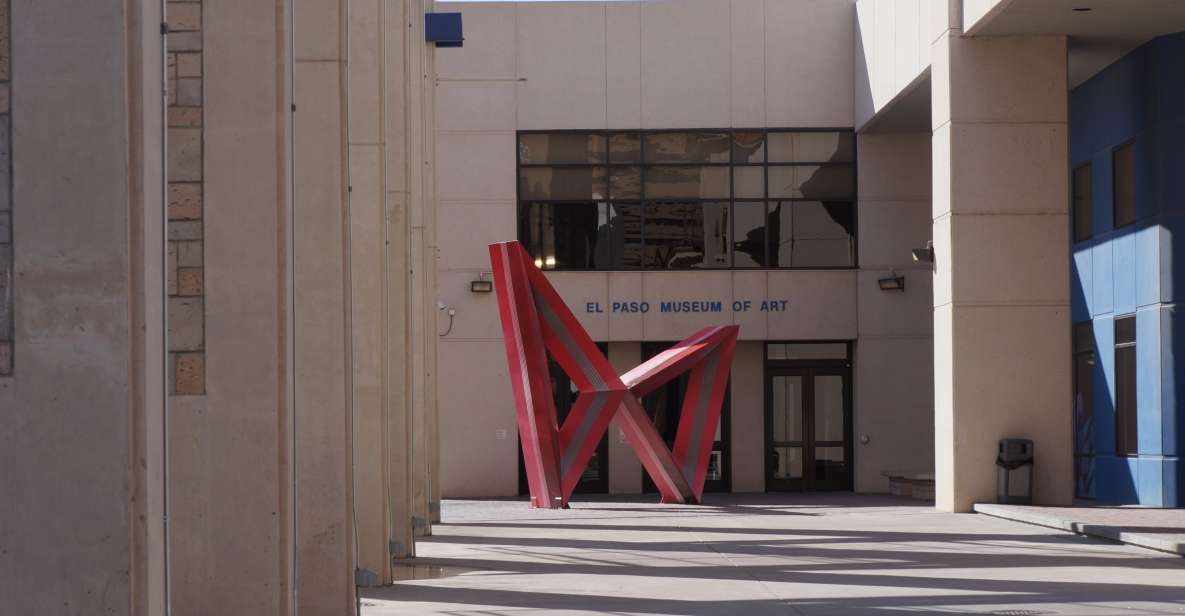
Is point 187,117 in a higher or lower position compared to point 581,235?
lower

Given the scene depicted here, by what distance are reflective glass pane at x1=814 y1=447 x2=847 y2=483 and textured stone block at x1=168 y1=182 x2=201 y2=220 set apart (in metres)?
24.2

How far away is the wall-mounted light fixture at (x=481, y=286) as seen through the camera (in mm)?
31906

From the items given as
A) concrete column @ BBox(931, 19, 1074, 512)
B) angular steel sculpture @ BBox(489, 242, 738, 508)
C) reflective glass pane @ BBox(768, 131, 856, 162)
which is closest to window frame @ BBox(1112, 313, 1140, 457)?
concrete column @ BBox(931, 19, 1074, 512)

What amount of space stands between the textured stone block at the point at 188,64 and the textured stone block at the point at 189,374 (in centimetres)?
156

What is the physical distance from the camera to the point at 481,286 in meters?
31.9

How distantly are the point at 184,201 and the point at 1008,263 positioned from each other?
53.6 ft

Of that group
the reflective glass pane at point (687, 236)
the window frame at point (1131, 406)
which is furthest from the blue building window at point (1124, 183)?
the reflective glass pane at point (687, 236)

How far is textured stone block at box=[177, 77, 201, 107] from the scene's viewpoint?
30.8ft

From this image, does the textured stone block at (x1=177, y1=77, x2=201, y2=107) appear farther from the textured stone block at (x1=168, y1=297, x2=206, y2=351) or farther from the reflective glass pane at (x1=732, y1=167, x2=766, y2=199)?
the reflective glass pane at (x1=732, y1=167, x2=766, y2=199)

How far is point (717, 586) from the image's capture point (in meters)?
13.3

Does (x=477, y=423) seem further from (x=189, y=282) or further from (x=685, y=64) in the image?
(x=189, y=282)

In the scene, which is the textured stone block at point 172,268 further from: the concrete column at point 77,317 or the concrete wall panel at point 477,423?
the concrete wall panel at point 477,423

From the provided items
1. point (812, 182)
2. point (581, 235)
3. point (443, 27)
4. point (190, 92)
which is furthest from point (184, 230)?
point (812, 182)

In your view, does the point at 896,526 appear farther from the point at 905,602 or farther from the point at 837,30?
the point at 837,30
